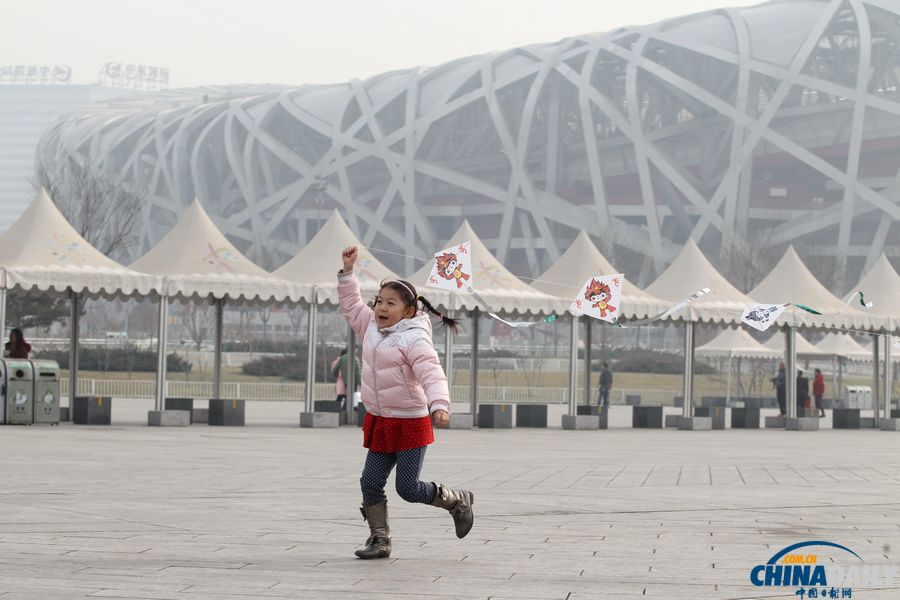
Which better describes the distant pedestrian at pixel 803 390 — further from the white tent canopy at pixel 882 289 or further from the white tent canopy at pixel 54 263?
the white tent canopy at pixel 54 263

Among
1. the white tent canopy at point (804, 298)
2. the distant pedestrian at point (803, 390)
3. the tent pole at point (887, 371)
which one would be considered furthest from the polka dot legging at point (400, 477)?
the distant pedestrian at point (803, 390)

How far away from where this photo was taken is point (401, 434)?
7.36m

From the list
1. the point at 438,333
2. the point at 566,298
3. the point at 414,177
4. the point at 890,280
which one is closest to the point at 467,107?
the point at 414,177

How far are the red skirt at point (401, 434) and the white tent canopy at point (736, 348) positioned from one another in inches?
1604

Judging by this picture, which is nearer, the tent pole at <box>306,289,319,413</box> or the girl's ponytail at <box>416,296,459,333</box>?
the girl's ponytail at <box>416,296,459,333</box>

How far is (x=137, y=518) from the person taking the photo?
29.5 ft

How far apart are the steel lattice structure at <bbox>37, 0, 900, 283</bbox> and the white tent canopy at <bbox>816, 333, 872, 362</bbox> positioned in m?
24.9

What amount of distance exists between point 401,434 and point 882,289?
28.7 m

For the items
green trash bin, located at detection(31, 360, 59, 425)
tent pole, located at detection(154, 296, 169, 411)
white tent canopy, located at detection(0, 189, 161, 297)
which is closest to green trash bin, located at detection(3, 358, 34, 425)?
green trash bin, located at detection(31, 360, 59, 425)

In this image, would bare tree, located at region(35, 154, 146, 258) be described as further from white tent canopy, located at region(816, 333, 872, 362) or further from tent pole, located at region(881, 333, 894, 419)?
tent pole, located at region(881, 333, 894, 419)

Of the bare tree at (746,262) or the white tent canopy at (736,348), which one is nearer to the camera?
the white tent canopy at (736,348)

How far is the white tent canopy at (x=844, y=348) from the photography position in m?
50.0

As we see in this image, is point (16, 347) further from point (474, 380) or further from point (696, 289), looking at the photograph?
point (696, 289)

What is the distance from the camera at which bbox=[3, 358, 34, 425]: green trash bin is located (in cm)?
2136
